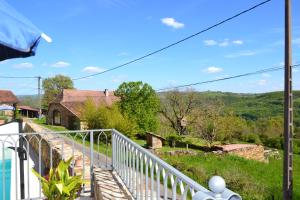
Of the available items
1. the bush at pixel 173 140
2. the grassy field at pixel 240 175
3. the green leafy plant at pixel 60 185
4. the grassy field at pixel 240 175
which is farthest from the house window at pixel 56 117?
the green leafy plant at pixel 60 185

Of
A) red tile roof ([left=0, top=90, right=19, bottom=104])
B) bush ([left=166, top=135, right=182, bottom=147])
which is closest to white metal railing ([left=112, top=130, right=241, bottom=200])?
red tile roof ([left=0, top=90, right=19, bottom=104])

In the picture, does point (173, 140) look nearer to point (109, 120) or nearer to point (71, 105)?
point (109, 120)

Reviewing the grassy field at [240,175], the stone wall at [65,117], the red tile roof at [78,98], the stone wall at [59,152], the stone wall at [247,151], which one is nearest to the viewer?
the stone wall at [59,152]

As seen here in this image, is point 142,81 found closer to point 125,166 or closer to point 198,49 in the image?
point 198,49

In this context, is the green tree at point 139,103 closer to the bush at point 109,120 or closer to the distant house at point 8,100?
the bush at point 109,120

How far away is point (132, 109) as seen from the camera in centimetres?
3212

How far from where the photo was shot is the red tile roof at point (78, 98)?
148 feet

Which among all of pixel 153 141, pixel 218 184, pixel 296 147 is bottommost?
pixel 296 147

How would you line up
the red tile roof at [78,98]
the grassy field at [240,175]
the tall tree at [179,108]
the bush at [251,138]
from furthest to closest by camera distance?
1. the red tile roof at [78,98]
2. the bush at [251,138]
3. the tall tree at [179,108]
4. the grassy field at [240,175]

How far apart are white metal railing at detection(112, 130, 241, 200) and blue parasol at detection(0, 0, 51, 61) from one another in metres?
1.30

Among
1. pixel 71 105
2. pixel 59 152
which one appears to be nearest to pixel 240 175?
pixel 59 152

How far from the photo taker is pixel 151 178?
3.52 meters

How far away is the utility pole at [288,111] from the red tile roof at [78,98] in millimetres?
36351

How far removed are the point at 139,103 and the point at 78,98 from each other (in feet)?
64.9
